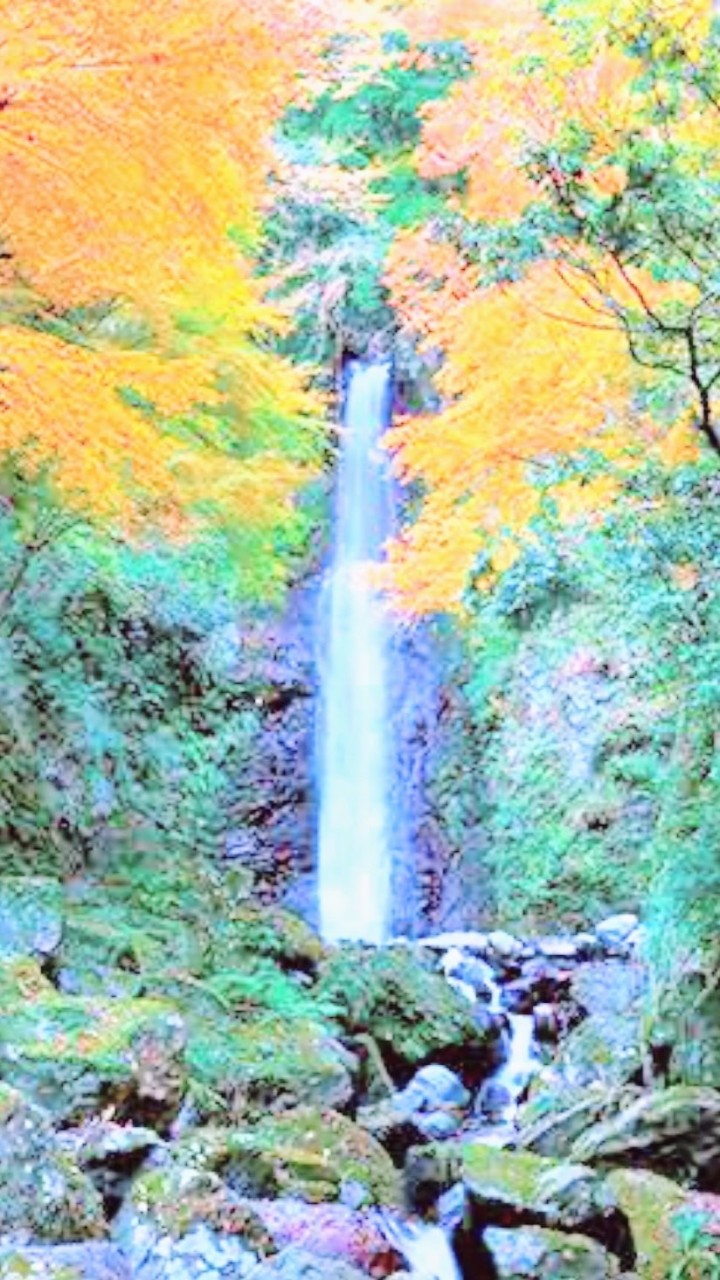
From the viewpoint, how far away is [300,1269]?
3.87 metres

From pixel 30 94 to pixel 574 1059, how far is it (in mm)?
6564

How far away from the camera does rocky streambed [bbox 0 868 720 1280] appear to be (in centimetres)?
408

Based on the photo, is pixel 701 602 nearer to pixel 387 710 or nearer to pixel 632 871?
pixel 632 871

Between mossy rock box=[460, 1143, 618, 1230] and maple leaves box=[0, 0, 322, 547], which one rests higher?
maple leaves box=[0, 0, 322, 547]

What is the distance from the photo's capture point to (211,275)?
28.9ft

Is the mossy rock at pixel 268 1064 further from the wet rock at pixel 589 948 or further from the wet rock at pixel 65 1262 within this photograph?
the wet rock at pixel 589 948

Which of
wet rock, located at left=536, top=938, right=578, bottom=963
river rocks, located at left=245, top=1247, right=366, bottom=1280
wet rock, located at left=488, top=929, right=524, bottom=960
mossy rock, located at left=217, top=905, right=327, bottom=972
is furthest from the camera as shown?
wet rock, located at left=488, top=929, right=524, bottom=960

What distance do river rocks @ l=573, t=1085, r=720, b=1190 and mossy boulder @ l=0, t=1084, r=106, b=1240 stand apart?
286 centimetres

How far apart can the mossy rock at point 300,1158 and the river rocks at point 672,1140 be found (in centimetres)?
106

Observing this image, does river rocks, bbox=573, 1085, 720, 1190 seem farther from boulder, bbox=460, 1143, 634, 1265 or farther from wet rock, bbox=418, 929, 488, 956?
wet rock, bbox=418, 929, 488, 956

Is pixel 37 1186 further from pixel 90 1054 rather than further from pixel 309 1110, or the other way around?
pixel 309 1110

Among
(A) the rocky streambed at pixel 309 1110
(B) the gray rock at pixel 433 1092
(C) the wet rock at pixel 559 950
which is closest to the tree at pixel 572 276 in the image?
(A) the rocky streambed at pixel 309 1110

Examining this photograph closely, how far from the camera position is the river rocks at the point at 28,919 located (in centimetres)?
743

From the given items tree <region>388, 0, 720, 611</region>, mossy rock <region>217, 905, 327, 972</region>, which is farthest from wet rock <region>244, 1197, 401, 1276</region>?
mossy rock <region>217, 905, 327, 972</region>
